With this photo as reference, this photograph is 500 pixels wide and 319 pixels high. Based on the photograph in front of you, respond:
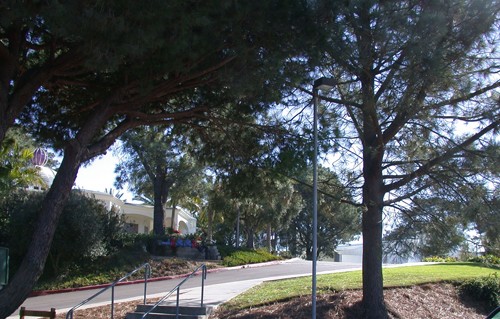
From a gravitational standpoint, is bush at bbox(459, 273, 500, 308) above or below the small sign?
below

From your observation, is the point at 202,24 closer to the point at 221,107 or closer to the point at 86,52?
the point at 86,52

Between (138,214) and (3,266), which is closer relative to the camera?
(3,266)

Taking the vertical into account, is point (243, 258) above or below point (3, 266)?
below

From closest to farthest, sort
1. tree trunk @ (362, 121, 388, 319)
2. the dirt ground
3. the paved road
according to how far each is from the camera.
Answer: tree trunk @ (362, 121, 388, 319) < the dirt ground < the paved road

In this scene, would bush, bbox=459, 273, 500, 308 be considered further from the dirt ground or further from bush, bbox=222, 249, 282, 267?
bush, bbox=222, 249, 282, 267

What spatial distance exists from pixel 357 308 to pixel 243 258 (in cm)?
1763

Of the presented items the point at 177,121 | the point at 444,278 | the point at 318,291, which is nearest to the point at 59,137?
the point at 177,121

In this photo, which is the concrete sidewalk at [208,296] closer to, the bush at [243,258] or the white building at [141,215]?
the bush at [243,258]

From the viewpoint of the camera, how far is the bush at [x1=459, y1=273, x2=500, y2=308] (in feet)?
54.0

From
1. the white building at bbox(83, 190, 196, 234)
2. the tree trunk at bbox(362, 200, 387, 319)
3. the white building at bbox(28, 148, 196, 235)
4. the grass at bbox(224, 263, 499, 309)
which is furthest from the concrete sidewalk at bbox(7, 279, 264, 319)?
the white building at bbox(83, 190, 196, 234)

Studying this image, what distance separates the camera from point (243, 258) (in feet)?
98.2

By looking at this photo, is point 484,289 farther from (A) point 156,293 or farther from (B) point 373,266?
(A) point 156,293

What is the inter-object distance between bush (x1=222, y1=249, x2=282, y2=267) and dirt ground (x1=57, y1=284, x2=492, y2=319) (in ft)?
44.3

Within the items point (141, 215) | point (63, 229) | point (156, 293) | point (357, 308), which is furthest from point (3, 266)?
point (141, 215)
